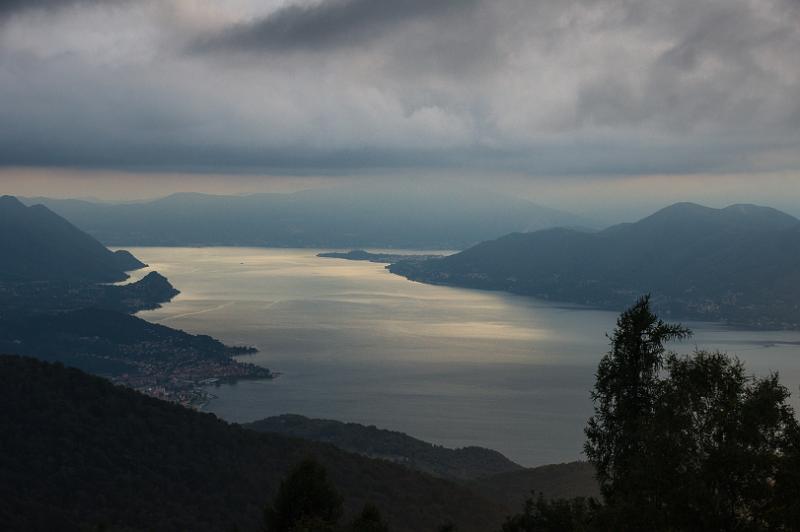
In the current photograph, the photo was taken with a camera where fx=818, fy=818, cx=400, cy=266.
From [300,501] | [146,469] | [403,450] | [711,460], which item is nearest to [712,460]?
[711,460]

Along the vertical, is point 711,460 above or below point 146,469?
above

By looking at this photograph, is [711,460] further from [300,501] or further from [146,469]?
[146,469]

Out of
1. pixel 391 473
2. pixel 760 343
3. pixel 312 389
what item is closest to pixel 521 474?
pixel 391 473

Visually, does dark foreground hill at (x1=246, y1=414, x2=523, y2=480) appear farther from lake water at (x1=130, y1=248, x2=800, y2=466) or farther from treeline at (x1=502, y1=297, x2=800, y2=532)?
treeline at (x1=502, y1=297, x2=800, y2=532)

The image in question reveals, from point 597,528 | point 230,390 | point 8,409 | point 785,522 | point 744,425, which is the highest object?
point 744,425

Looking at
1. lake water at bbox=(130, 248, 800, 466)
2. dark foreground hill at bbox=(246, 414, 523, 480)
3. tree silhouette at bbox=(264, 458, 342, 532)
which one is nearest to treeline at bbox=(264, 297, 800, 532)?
tree silhouette at bbox=(264, 458, 342, 532)

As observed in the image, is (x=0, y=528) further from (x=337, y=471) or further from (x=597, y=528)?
(x=597, y=528)
